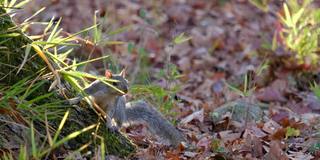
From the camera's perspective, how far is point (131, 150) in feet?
12.8

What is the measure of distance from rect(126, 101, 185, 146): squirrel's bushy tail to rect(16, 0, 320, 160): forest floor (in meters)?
0.08

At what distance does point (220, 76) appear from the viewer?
24.8 ft

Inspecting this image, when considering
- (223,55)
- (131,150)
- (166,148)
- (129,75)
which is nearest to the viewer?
(131,150)

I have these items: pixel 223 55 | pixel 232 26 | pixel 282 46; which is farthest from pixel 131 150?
pixel 232 26

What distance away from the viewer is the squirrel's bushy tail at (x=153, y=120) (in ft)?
13.7

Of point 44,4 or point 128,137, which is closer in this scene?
point 128,137

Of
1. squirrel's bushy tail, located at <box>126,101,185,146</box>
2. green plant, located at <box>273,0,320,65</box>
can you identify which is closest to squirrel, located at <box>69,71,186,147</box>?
squirrel's bushy tail, located at <box>126,101,185,146</box>

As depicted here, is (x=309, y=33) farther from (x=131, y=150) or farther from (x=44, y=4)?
(x=44, y=4)

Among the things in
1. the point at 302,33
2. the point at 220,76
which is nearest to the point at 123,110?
the point at 302,33

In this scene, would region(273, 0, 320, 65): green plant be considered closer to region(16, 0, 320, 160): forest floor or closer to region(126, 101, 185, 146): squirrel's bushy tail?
region(16, 0, 320, 160): forest floor

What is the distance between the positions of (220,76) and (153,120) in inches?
131

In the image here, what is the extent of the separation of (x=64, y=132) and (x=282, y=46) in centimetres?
381

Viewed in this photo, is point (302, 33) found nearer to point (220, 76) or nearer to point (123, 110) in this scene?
point (220, 76)

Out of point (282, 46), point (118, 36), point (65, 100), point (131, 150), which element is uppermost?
point (65, 100)
